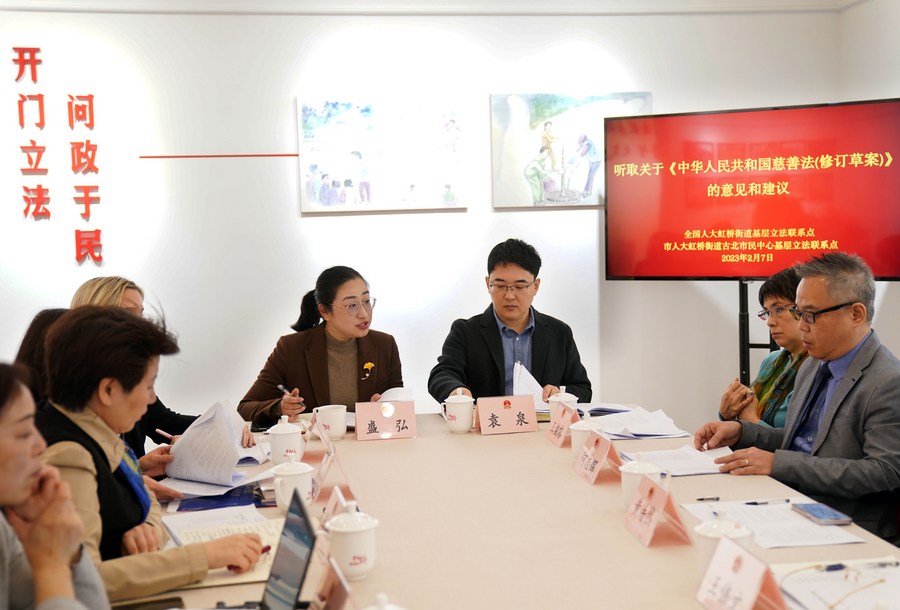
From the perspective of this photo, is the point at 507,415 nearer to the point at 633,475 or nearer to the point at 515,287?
the point at 515,287

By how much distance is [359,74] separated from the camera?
474cm

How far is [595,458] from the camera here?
2.29 meters

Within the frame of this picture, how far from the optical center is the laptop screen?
130 centimetres

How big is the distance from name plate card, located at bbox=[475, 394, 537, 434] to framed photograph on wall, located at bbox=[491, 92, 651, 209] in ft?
6.94

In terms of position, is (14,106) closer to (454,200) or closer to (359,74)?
(359,74)

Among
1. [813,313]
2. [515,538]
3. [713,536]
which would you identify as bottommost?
[515,538]

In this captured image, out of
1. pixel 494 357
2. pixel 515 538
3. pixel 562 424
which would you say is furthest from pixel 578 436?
pixel 494 357

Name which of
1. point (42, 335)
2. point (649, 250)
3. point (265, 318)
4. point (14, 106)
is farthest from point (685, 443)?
point (14, 106)

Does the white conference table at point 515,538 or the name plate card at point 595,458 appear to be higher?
the name plate card at point 595,458

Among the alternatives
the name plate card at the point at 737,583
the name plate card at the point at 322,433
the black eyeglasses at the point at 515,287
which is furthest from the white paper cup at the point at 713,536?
the black eyeglasses at the point at 515,287

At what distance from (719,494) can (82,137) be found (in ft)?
12.5

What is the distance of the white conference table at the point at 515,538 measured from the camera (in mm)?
1562

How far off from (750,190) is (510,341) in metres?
1.77

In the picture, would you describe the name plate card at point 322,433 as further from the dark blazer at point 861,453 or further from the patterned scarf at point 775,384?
the patterned scarf at point 775,384
